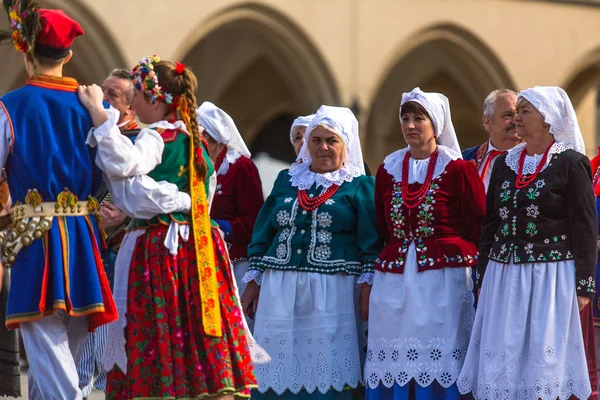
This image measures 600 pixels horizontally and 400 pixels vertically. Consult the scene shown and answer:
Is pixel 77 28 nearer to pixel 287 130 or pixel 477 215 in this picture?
pixel 477 215

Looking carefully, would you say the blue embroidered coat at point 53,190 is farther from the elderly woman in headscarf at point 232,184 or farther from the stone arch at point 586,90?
the stone arch at point 586,90

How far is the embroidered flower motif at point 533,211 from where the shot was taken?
5707 millimetres

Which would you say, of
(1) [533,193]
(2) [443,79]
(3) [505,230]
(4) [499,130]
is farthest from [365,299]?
(2) [443,79]

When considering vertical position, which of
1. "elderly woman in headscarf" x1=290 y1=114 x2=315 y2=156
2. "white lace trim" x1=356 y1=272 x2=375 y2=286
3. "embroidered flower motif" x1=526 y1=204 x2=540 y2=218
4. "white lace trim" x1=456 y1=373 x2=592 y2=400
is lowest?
"white lace trim" x1=456 y1=373 x2=592 y2=400

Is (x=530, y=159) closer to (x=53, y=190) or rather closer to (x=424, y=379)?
(x=424, y=379)

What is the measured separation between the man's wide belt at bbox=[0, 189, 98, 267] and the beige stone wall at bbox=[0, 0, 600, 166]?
7987 mm

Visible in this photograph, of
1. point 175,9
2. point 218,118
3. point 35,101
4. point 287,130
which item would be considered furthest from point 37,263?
point 287,130

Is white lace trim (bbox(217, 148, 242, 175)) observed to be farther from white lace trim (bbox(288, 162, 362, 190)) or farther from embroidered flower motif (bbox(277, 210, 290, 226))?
embroidered flower motif (bbox(277, 210, 290, 226))

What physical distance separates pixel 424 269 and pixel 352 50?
8958mm

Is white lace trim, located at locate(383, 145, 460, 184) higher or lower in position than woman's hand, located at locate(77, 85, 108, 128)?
lower

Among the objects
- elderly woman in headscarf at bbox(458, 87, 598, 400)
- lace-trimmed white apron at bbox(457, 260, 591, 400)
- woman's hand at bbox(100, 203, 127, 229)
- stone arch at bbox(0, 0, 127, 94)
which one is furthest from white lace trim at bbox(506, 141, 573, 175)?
stone arch at bbox(0, 0, 127, 94)

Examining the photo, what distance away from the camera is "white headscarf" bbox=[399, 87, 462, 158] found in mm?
6160

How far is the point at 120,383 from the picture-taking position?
5.16m

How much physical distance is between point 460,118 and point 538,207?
1345 cm
